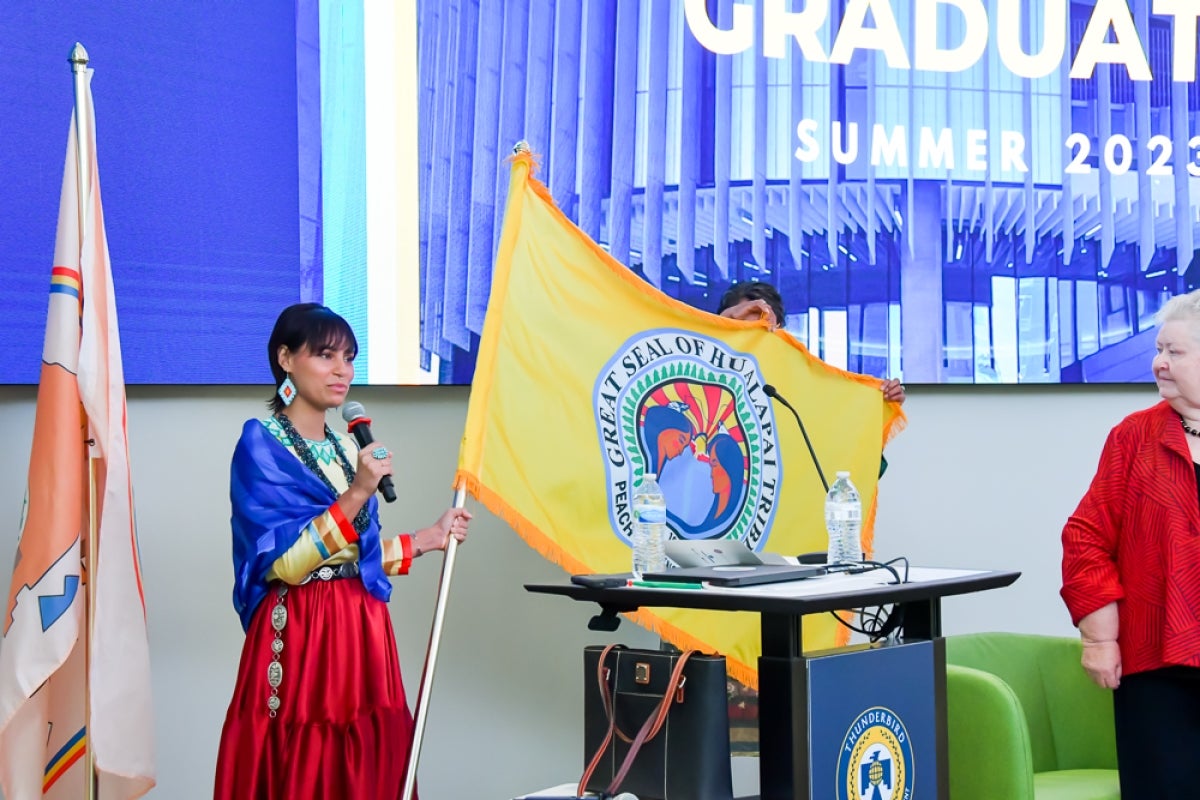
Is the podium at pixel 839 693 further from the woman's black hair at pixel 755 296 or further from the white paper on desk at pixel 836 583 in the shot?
the woman's black hair at pixel 755 296

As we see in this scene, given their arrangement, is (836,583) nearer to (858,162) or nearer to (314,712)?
(314,712)

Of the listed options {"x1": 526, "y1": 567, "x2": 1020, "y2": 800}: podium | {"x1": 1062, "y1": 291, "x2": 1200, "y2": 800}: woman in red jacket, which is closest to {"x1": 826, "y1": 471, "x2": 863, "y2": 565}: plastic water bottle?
{"x1": 526, "y1": 567, "x2": 1020, "y2": 800}: podium

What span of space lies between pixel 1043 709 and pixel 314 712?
182cm

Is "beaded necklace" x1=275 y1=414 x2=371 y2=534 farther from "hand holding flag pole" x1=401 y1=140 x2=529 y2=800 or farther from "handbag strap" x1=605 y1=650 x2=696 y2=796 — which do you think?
"handbag strap" x1=605 y1=650 x2=696 y2=796

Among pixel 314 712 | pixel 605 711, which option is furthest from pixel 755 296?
pixel 314 712

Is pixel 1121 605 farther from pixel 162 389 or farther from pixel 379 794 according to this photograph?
pixel 162 389

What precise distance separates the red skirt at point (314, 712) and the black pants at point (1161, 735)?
144cm

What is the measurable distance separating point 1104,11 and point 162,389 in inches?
124

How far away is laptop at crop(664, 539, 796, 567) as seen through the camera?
8.60 feet

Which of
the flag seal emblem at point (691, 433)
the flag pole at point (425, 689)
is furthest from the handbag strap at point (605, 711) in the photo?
the flag seal emblem at point (691, 433)

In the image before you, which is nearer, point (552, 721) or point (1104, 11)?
point (552, 721)

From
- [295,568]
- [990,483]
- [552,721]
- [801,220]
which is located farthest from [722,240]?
[295,568]

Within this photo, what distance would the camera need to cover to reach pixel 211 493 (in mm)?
3377

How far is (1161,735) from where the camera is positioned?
2602 millimetres
